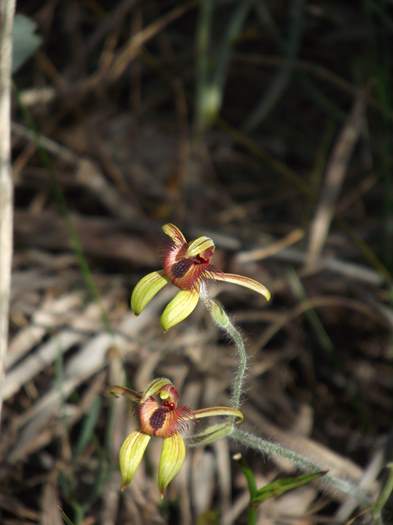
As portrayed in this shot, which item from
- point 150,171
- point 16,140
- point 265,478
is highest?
point 150,171

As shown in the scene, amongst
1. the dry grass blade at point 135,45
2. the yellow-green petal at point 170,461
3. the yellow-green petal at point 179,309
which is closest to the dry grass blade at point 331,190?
the dry grass blade at point 135,45

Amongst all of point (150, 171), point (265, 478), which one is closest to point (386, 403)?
point (265, 478)

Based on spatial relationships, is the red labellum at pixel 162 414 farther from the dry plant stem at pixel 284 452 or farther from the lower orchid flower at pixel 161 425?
the dry plant stem at pixel 284 452

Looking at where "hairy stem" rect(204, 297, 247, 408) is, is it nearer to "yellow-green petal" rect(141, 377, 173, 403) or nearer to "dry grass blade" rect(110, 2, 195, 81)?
"yellow-green petal" rect(141, 377, 173, 403)

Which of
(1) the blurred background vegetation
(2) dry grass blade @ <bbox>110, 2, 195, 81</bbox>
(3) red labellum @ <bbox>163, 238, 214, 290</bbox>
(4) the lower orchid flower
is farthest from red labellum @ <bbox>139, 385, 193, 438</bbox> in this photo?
(2) dry grass blade @ <bbox>110, 2, 195, 81</bbox>

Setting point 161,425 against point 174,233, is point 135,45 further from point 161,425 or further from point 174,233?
point 161,425

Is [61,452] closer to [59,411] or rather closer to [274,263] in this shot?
[59,411]

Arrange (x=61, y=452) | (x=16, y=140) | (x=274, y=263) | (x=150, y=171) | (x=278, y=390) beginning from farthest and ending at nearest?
(x=150, y=171), (x=16, y=140), (x=274, y=263), (x=278, y=390), (x=61, y=452)
